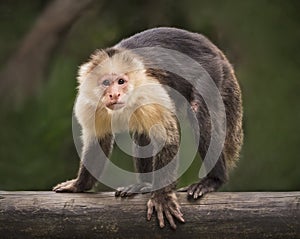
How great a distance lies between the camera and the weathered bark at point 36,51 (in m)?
7.05

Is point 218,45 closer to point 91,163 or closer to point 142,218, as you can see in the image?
point 91,163

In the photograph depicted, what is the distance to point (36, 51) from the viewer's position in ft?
23.4

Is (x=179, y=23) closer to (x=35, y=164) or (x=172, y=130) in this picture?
(x=35, y=164)

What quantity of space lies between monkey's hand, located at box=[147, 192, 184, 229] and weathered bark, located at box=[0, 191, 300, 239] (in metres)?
0.03

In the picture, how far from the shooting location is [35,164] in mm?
6883

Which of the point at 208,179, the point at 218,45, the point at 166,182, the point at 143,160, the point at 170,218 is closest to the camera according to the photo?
the point at 170,218

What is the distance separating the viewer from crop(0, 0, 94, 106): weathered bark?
23.1 ft

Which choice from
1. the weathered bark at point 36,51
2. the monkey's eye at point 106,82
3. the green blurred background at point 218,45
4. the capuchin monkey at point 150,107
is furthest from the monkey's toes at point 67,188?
the weathered bark at point 36,51

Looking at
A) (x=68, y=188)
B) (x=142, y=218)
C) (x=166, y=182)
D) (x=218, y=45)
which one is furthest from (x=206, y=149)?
(x=218, y=45)

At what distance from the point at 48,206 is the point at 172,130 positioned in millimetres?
634

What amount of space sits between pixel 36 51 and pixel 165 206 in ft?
12.2

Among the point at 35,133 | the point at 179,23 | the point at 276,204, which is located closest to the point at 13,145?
the point at 35,133

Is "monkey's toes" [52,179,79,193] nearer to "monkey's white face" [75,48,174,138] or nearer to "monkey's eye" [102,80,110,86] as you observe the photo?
"monkey's white face" [75,48,174,138]

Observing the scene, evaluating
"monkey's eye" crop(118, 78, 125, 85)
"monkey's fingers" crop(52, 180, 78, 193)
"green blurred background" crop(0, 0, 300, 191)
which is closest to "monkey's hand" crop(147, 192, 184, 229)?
"monkey's fingers" crop(52, 180, 78, 193)
